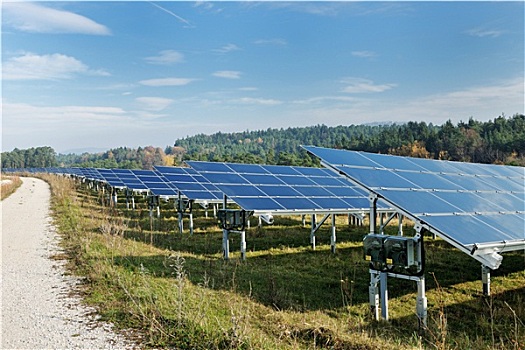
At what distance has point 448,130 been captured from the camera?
7856 centimetres

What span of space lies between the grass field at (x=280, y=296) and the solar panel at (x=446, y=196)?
125 centimetres

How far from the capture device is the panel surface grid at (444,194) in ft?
26.6

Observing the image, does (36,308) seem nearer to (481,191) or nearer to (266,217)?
(266,217)

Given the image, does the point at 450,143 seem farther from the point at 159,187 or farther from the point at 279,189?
the point at 279,189

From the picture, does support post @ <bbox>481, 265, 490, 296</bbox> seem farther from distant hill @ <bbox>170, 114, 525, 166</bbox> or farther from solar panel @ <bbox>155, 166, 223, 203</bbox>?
distant hill @ <bbox>170, 114, 525, 166</bbox>

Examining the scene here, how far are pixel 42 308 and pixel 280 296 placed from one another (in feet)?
15.3

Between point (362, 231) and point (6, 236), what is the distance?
15.7m

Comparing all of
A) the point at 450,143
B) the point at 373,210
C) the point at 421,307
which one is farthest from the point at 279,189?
Answer: the point at 450,143

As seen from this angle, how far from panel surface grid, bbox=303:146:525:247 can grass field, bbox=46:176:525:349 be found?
140 centimetres

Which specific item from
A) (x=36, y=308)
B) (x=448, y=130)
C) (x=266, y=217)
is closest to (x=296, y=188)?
(x=266, y=217)

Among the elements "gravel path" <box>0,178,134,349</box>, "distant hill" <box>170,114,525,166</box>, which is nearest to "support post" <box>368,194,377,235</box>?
"gravel path" <box>0,178,134,349</box>

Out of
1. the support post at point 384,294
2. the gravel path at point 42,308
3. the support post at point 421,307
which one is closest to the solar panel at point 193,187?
the gravel path at point 42,308

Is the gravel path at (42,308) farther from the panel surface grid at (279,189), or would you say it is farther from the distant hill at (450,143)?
the distant hill at (450,143)

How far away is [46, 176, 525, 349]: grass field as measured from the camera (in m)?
6.45
